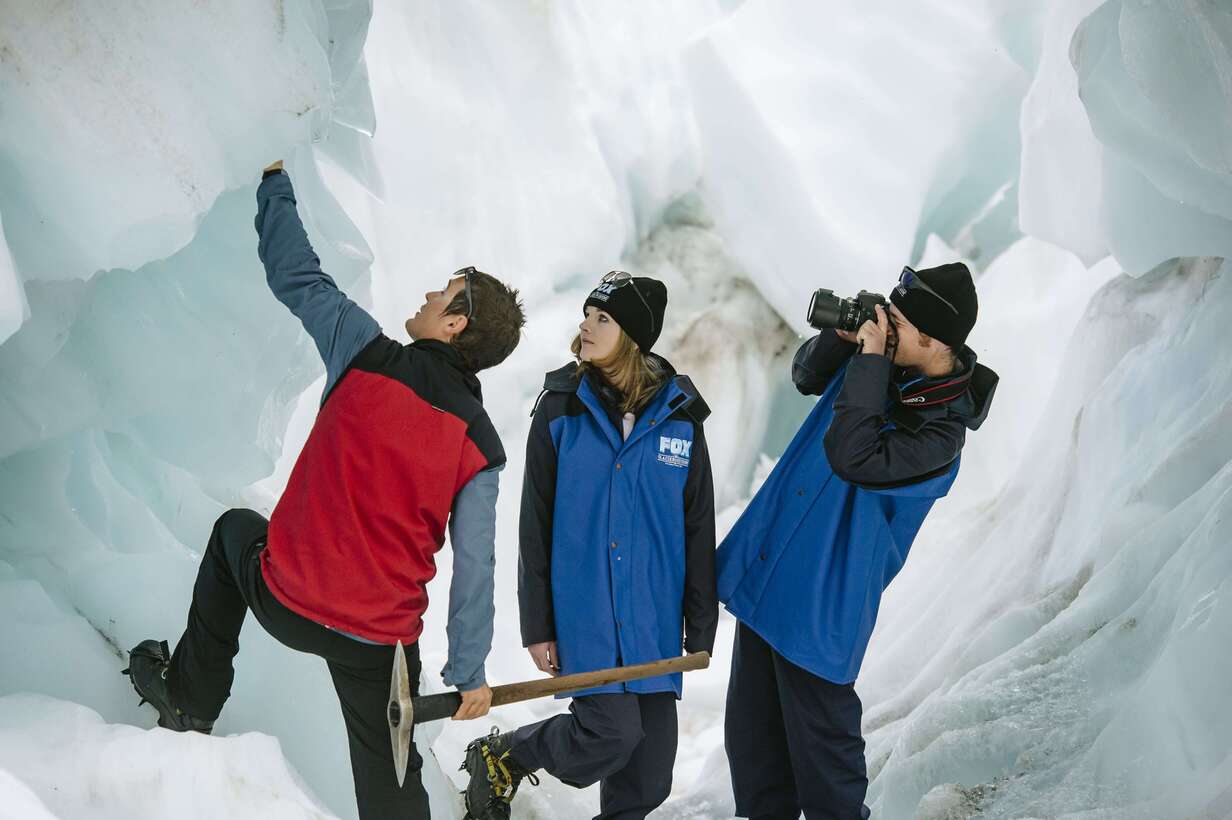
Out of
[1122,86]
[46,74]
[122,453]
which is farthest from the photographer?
[1122,86]

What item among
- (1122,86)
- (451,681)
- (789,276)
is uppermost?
(789,276)

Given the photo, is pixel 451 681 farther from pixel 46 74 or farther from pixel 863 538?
pixel 46 74

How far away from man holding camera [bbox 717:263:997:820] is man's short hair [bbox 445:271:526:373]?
56 centimetres

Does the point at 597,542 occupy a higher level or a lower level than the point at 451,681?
higher

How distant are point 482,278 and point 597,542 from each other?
54 cm

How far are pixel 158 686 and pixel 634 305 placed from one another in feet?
3.59

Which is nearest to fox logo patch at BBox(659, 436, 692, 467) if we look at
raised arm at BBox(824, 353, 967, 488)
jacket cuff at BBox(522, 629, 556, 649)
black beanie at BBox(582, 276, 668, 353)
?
black beanie at BBox(582, 276, 668, 353)

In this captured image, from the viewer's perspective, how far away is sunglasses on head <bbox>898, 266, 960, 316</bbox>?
1.99 meters

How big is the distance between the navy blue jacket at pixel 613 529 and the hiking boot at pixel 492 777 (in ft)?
0.97

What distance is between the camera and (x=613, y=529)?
2152 mm

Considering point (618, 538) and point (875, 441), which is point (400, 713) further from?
point (875, 441)

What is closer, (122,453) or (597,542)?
(597,542)

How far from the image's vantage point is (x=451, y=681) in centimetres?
189

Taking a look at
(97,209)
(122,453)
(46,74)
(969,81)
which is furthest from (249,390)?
(969,81)
